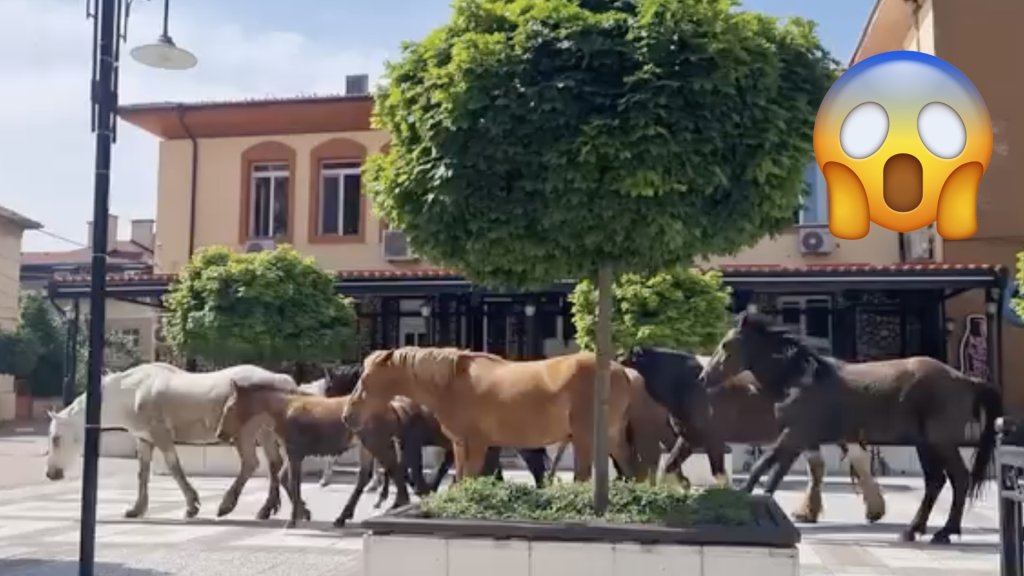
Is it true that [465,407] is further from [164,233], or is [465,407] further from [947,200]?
[164,233]

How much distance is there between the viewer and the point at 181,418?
39.1ft

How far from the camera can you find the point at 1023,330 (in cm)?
1772

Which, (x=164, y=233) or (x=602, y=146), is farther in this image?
(x=164, y=233)

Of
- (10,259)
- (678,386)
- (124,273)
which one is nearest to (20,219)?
(10,259)

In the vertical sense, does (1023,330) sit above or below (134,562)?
above

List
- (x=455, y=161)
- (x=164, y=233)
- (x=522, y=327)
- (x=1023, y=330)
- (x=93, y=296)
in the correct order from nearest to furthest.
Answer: (x=455, y=161) < (x=93, y=296) < (x=1023, y=330) < (x=522, y=327) < (x=164, y=233)

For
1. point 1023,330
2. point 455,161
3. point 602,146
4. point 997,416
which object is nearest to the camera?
point 602,146

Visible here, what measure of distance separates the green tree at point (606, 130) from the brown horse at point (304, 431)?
4.38 metres

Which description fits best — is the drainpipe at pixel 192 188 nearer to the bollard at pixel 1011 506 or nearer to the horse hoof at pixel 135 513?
the horse hoof at pixel 135 513

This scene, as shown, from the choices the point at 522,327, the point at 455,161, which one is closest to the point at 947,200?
the point at 455,161

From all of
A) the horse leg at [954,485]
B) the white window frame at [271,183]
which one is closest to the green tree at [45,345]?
the white window frame at [271,183]

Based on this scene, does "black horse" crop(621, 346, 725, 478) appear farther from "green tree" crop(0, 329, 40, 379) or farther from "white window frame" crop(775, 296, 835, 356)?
"green tree" crop(0, 329, 40, 379)

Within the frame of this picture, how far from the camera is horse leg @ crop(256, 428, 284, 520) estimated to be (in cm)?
1105

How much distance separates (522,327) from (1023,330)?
9.26 m
